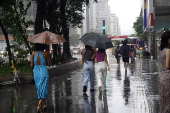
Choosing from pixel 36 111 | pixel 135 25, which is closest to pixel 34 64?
pixel 36 111

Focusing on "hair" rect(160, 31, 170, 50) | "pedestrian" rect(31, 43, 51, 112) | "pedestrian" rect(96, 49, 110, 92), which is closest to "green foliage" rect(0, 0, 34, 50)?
"pedestrian" rect(96, 49, 110, 92)

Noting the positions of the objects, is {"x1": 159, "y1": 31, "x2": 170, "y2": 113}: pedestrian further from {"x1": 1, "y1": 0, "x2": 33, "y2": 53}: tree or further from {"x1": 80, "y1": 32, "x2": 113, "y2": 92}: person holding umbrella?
{"x1": 1, "y1": 0, "x2": 33, "y2": 53}: tree

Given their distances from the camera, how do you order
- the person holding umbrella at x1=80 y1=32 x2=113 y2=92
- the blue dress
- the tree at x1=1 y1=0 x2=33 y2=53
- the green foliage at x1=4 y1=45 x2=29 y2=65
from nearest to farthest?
the blue dress
the person holding umbrella at x1=80 y1=32 x2=113 y2=92
the tree at x1=1 y1=0 x2=33 y2=53
the green foliage at x1=4 y1=45 x2=29 y2=65

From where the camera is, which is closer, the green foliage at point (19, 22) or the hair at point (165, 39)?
the hair at point (165, 39)

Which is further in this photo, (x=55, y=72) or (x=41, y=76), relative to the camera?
(x=55, y=72)

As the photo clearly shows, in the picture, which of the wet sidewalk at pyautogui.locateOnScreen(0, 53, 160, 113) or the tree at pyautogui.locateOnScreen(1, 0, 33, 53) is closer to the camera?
the wet sidewalk at pyautogui.locateOnScreen(0, 53, 160, 113)

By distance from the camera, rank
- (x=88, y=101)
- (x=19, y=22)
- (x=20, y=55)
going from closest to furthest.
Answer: (x=88, y=101) < (x=19, y=22) < (x=20, y=55)

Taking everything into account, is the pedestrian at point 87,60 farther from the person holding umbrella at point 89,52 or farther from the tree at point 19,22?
the tree at point 19,22

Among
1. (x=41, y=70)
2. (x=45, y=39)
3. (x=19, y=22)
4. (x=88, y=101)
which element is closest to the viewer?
(x=41, y=70)

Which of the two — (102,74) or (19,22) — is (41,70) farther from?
(19,22)

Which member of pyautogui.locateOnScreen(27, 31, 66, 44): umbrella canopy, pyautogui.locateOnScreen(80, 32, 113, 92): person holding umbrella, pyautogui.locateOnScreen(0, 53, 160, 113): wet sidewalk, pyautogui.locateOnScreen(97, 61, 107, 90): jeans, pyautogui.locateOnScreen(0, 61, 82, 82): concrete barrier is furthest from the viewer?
pyautogui.locateOnScreen(0, 61, 82, 82): concrete barrier

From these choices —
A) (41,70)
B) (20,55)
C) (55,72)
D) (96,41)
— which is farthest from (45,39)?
(20,55)

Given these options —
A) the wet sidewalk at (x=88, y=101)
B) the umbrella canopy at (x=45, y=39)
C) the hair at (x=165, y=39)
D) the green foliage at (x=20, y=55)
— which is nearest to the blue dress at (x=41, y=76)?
the wet sidewalk at (x=88, y=101)

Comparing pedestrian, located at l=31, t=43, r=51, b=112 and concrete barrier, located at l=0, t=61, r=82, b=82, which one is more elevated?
pedestrian, located at l=31, t=43, r=51, b=112
